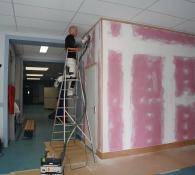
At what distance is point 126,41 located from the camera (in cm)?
411

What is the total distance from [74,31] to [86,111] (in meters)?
1.83

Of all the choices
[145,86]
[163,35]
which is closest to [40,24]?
[145,86]

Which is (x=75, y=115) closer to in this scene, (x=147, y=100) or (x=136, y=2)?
(x=147, y=100)

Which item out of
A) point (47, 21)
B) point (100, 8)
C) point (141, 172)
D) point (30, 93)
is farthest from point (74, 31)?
point (30, 93)

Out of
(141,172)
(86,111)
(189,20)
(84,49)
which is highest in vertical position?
(189,20)

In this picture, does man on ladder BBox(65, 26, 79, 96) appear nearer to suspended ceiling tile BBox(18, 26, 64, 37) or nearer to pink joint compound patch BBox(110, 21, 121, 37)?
suspended ceiling tile BBox(18, 26, 64, 37)

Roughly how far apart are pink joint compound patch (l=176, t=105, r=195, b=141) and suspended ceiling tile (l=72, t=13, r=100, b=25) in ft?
8.97

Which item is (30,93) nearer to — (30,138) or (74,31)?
(30,138)

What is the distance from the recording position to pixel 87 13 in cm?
366

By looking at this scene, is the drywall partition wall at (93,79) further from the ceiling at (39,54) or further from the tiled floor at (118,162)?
the ceiling at (39,54)

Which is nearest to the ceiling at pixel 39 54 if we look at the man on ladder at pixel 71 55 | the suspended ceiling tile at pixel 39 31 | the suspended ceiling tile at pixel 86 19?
the suspended ceiling tile at pixel 39 31

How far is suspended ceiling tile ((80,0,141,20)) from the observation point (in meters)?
3.30

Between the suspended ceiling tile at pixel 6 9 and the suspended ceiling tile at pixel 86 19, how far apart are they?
1159 mm

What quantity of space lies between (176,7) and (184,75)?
1.89 metres
